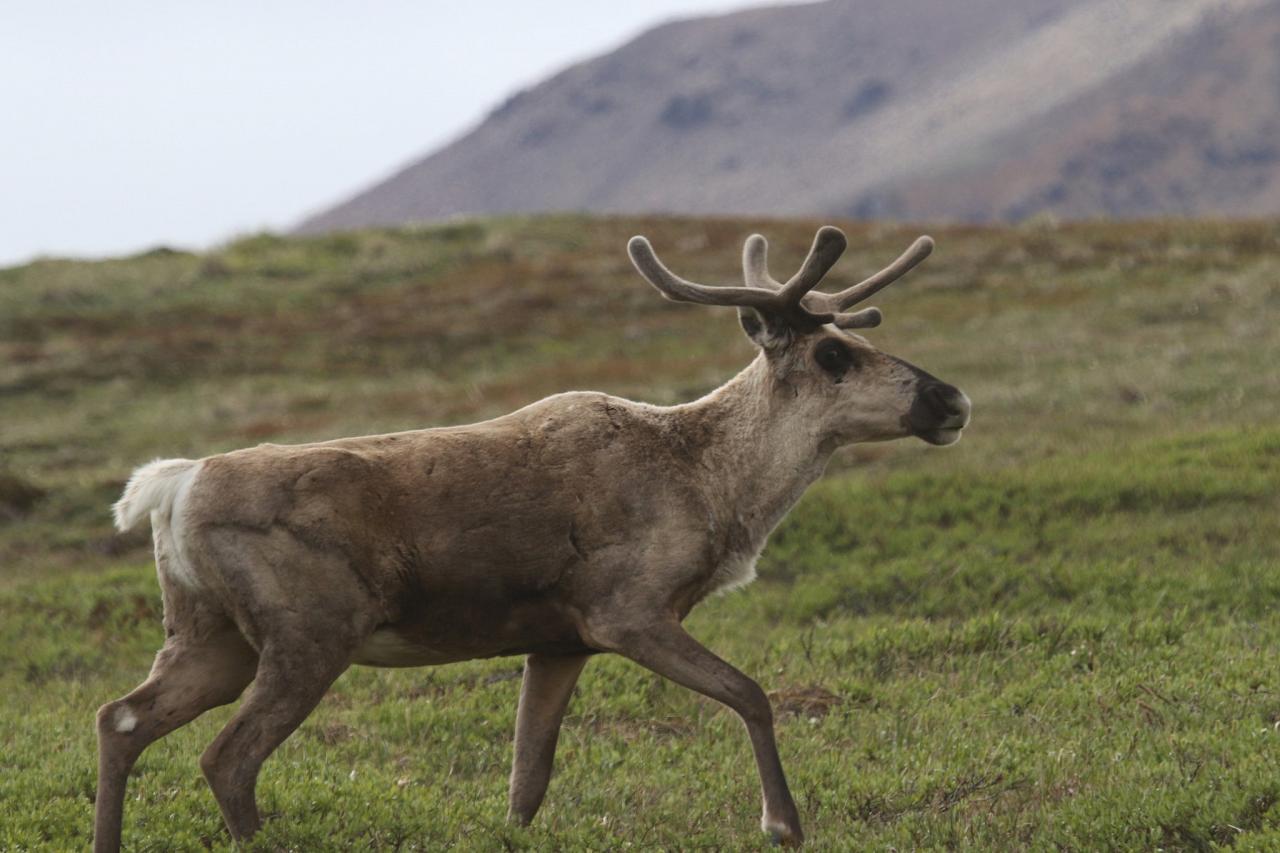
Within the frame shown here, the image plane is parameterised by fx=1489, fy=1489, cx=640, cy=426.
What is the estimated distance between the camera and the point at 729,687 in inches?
254

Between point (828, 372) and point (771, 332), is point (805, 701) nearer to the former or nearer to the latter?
point (828, 372)

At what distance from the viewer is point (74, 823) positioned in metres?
6.75

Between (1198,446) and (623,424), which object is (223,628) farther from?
(1198,446)

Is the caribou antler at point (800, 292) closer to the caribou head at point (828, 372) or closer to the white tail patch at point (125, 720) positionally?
the caribou head at point (828, 372)

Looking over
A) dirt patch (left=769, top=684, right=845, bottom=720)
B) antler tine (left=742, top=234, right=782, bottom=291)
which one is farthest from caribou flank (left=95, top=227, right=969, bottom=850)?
dirt patch (left=769, top=684, right=845, bottom=720)

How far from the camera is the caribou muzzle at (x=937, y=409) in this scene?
24.1 ft

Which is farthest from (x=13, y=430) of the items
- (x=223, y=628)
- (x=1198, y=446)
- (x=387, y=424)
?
(x=223, y=628)

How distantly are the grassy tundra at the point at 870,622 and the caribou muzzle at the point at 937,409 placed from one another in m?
1.70

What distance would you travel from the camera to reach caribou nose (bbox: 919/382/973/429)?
7336 mm

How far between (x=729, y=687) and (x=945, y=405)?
1.88m

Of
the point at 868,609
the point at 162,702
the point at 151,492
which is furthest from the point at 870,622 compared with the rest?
the point at 151,492

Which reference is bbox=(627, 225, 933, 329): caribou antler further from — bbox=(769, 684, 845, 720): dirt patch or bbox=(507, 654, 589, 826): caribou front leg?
bbox=(769, 684, 845, 720): dirt patch

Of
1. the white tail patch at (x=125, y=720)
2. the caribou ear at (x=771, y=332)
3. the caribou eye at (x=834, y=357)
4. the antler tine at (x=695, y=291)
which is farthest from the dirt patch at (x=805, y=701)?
the white tail patch at (x=125, y=720)

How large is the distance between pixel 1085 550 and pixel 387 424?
42.1 ft
